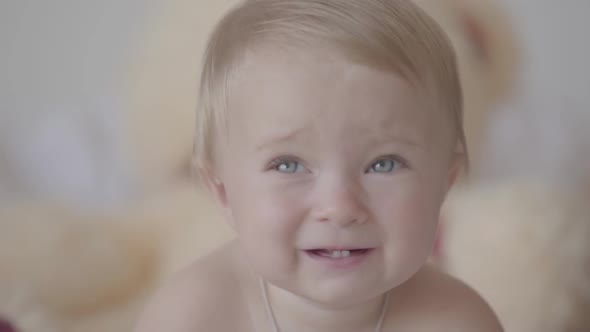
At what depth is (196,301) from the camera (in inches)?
36.9

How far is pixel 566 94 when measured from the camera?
6.17 ft

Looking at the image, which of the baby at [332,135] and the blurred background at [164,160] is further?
the blurred background at [164,160]

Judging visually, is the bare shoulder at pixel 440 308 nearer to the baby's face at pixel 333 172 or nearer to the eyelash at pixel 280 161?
the baby's face at pixel 333 172

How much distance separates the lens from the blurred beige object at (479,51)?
148cm

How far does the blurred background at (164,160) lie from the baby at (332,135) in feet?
1.56

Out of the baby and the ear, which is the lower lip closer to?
the baby

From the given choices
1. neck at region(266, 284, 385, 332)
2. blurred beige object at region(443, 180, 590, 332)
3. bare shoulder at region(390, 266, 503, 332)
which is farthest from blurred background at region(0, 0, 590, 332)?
neck at region(266, 284, 385, 332)

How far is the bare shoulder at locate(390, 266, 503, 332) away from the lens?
0.95m

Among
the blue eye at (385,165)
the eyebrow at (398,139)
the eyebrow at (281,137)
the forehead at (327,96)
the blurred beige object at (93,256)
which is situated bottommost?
the blurred beige object at (93,256)

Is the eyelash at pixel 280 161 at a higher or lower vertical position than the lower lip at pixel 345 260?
higher

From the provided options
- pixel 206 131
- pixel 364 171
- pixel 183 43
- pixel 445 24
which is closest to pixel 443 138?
pixel 364 171

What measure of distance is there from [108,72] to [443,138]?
1241mm

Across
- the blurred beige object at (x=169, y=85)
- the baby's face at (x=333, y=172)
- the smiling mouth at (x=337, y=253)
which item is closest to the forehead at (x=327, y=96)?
the baby's face at (x=333, y=172)

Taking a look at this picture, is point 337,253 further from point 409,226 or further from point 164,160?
point 164,160
